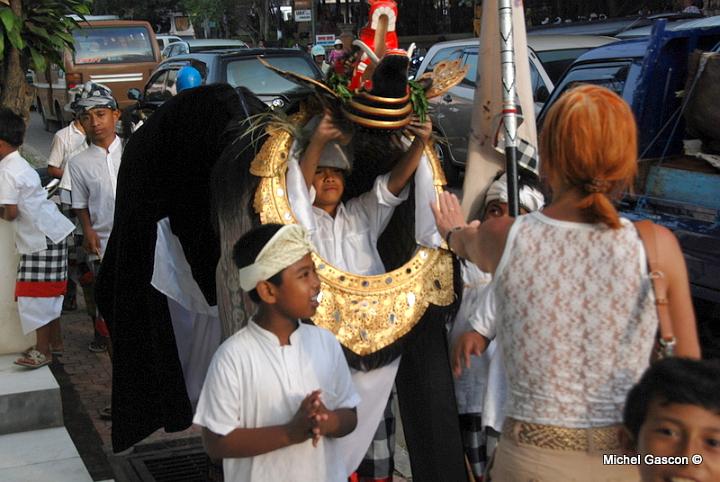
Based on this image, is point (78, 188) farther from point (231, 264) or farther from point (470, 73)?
point (470, 73)

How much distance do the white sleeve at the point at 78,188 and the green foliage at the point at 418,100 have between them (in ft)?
11.0

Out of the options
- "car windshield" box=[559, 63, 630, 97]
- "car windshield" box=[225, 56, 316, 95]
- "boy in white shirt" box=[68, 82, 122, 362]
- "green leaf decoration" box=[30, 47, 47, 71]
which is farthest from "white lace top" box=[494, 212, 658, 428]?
"car windshield" box=[225, 56, 316, 95]

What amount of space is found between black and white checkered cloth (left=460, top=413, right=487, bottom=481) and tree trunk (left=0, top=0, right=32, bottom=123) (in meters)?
4.73

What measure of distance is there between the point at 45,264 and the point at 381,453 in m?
2.94

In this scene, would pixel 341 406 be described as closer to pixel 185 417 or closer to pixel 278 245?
pixel 278 245

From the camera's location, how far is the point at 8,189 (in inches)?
242

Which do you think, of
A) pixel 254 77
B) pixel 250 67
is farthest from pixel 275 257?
pixel 250 67

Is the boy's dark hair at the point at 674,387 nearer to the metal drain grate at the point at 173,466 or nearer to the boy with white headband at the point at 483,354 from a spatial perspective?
the boy with white headband at the point at 483,354

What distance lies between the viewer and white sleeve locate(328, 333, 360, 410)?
3.33m

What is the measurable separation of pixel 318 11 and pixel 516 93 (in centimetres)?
2581

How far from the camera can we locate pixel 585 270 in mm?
2574

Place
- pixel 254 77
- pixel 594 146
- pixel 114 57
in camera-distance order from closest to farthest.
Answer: pixel 594 146 < pixel 254 77 < pixel 114 57

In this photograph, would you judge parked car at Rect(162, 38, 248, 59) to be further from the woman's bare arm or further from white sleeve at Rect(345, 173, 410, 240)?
the woman's bare arm

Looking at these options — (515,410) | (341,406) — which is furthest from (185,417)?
(515,410)
